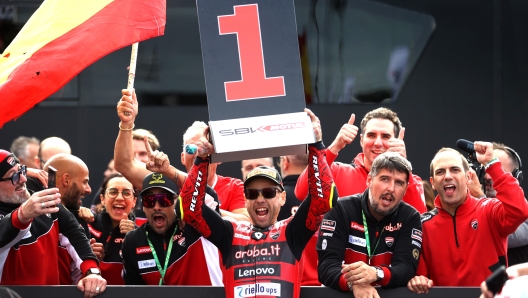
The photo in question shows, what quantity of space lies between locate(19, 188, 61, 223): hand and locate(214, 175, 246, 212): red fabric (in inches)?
66.0

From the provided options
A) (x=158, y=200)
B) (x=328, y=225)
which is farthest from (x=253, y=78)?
(x=158, y=200)

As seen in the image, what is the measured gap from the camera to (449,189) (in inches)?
230

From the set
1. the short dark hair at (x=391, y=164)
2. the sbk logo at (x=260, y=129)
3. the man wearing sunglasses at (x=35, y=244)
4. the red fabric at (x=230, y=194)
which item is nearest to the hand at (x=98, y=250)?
the man wearing sunglasses at (x=35, y=244)

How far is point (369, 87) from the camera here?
28.8 ft

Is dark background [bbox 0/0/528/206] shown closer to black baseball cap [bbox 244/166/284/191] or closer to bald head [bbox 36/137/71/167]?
bald head [bbox 36/137/71/167]

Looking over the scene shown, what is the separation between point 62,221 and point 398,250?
87.2 inches

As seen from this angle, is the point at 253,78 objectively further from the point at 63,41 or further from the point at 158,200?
the point at 63,41

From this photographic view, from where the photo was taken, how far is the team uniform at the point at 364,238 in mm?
5500

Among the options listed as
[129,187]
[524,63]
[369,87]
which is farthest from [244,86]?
[524,63]

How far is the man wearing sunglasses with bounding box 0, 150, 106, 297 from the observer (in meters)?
5.81

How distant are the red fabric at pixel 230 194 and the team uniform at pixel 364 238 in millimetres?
1354

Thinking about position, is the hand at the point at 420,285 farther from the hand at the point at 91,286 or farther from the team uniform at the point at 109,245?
the team uniform at the point at 109,245

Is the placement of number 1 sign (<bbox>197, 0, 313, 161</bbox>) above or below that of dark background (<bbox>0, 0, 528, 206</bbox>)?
below

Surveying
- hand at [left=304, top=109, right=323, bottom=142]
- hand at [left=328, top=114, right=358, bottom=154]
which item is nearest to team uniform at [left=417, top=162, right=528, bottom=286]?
hand at [left=328, top=114, right=358, bottom=154]
